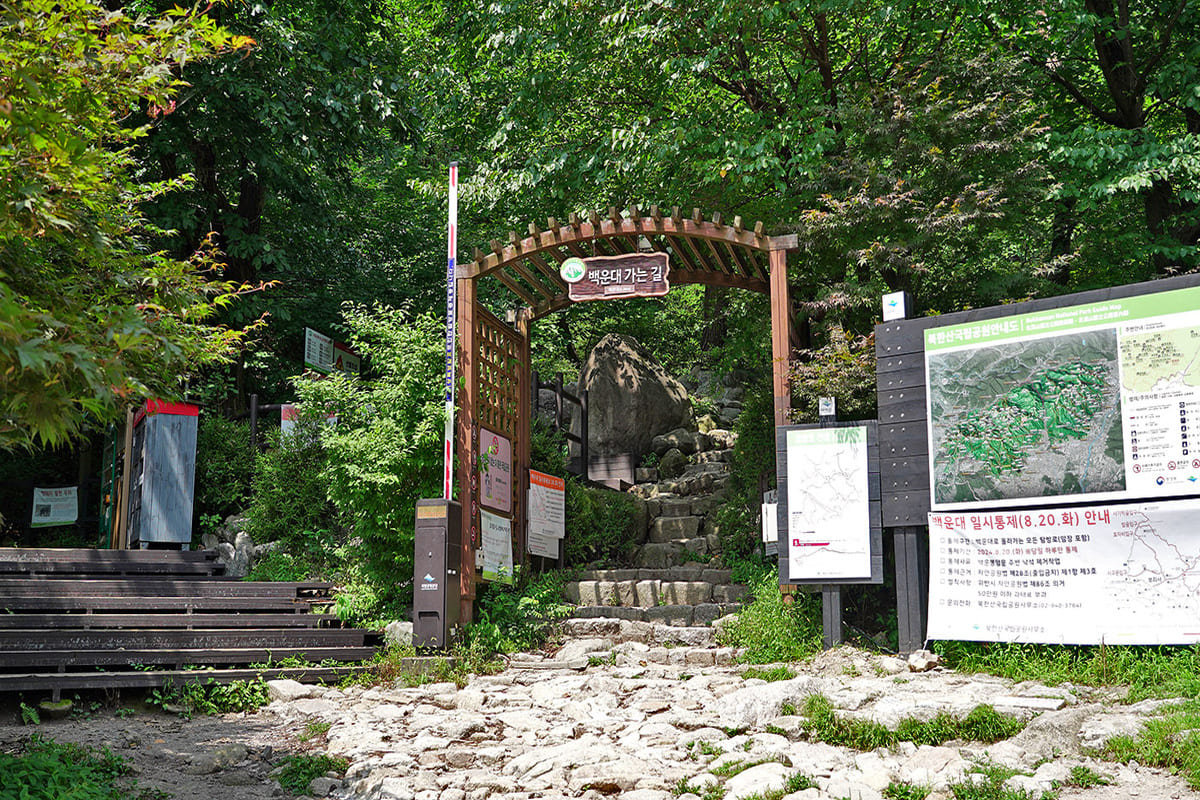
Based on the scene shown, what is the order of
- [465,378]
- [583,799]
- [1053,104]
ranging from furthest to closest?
[1053,104]
[465,378]
[583,799]

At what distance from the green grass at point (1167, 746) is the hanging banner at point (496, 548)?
249 inches

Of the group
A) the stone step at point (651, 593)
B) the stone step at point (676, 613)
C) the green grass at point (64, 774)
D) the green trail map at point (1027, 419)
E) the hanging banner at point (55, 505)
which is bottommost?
the green grass at point (64, 774)

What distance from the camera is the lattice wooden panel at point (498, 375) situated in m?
11.1

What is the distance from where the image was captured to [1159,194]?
1245cm

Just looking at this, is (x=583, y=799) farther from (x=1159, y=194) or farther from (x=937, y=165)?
(x=1159, y=194)

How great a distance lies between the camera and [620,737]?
22.0 feet

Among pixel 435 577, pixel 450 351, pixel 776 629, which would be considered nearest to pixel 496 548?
pixel 435 577

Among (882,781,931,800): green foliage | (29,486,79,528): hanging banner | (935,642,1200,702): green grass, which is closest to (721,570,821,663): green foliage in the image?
(935,642,1200,702): green grass

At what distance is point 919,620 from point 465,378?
5151mm

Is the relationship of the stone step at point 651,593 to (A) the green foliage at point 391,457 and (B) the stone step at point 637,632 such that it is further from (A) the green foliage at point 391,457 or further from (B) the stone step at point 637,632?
(A) the green foliage at point 391,457


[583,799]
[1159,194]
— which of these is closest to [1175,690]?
[583,799]

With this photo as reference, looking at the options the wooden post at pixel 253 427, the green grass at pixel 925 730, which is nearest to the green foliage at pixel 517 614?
the green grass at pixel 925 730

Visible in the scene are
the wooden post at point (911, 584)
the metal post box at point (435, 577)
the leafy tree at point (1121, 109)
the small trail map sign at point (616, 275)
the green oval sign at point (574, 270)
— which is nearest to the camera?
the wooden post at point (911, 584)

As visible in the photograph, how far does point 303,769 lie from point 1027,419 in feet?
19.3
